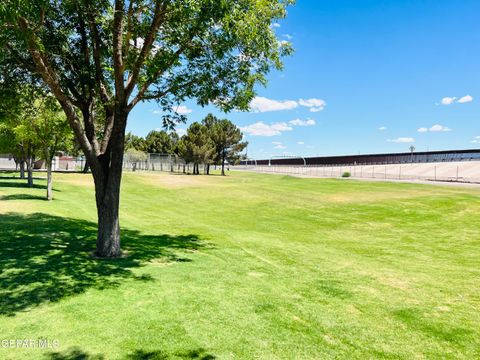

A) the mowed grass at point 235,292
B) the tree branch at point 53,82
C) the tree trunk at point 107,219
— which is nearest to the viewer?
the mowed grass at point 235,292

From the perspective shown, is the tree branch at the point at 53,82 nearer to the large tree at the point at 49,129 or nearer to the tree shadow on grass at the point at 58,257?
the tree shadow on grass at the point at 58,257

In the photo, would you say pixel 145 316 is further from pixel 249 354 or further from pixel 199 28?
pixel 199 28

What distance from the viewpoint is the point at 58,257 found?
952 cm

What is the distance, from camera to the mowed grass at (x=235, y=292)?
5.31m

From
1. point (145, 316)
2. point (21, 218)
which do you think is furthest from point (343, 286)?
point (21, 218)

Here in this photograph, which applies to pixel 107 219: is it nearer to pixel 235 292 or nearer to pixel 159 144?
pixel 235 292

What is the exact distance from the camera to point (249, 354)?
4.99m

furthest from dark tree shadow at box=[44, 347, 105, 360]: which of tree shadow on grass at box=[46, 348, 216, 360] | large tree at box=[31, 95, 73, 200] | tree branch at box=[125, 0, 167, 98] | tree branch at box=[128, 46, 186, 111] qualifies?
large tree at box=[31, 95, 73, 200]

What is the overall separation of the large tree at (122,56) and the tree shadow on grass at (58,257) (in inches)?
44.0

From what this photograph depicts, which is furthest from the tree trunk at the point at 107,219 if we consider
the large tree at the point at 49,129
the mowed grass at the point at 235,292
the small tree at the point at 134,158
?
the small tree at the point at 134,158

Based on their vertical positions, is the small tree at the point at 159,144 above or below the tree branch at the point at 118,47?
above

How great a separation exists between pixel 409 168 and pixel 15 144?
7625 centimetres

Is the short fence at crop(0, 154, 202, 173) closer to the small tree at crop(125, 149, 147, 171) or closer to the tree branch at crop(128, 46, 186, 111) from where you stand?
the small tree at crop(125, 149, 147, 171)

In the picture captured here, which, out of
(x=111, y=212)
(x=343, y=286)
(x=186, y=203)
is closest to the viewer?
(x=343, y=286)
